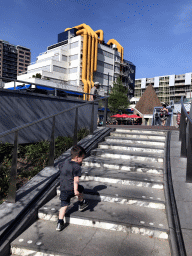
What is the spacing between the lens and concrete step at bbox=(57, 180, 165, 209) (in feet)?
10.8

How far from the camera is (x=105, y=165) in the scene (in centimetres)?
478

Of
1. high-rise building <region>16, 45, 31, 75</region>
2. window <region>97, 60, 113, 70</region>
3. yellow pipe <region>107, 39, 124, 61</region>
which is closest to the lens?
window <region>97, 60, 113, 70</region>

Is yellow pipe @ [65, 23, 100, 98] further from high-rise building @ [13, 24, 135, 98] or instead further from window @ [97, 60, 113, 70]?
window @ [97, 60, 113, 70]

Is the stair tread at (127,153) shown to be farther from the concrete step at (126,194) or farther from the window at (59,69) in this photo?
the window at (59,69)

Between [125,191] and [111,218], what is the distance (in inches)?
32.4

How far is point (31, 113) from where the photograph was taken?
6453mm

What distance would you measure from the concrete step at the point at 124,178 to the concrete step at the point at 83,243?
1.31 m

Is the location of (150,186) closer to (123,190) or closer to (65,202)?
(123,190)

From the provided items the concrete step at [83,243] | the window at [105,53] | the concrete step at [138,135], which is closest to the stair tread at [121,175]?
the concrete step at [83,243]

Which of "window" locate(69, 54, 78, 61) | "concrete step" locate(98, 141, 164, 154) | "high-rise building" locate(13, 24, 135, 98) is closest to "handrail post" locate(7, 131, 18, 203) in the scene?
"concrete step" locate(98, 141, 164, 154)

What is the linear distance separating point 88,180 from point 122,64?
5522cm

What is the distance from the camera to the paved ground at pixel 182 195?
2359 millimetres

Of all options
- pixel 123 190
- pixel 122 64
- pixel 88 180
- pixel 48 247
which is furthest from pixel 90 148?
pixel 122 64

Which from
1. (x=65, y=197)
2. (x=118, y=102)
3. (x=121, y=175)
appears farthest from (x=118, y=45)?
(x=65, y=197)
